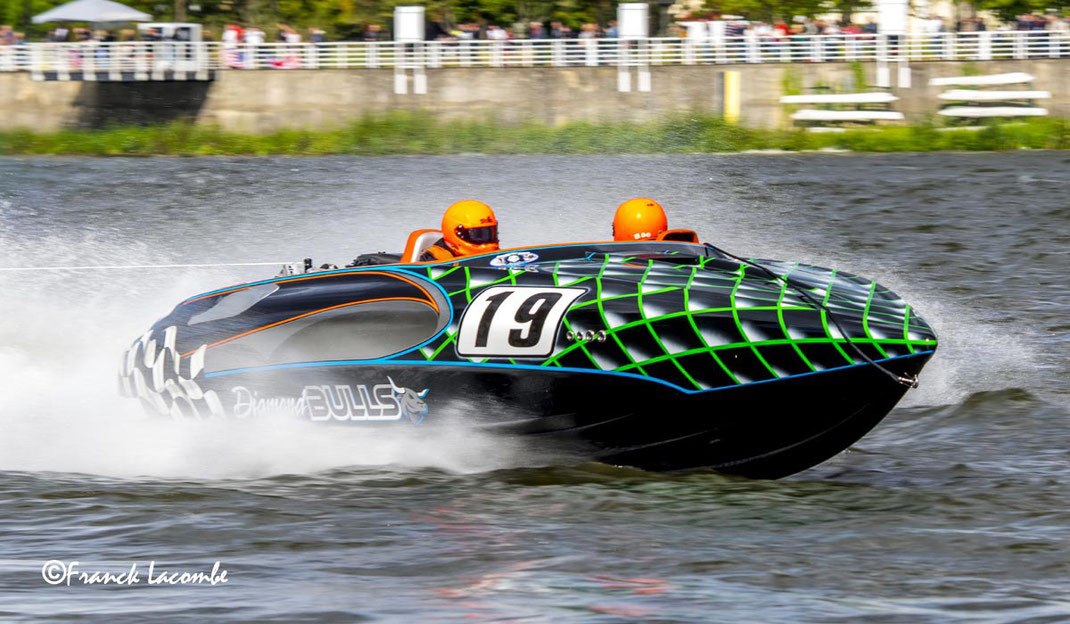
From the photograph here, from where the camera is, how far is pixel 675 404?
7023 millimetres

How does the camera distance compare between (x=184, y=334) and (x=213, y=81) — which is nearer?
(x=184, y=334)

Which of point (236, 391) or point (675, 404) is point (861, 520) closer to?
point (675, 404)

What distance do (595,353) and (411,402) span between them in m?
1.00

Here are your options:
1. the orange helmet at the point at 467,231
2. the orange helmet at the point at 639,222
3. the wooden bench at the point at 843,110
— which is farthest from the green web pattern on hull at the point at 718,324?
the wooden bench at the point at 843,110

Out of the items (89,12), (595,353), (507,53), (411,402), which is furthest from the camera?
(507,53)

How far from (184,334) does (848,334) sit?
351cm

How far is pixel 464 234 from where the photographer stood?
25.8 feet

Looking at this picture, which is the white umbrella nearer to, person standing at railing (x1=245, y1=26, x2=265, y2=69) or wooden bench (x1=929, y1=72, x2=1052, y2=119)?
person standing at railing (x1=245, y1=26, x2=265, y2=69)

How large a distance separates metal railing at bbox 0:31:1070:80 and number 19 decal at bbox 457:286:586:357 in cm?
2827

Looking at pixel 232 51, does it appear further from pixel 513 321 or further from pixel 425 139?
pixel 513 321

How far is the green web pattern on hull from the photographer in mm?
6762

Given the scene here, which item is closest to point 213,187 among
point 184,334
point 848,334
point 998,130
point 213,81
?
point 213,81

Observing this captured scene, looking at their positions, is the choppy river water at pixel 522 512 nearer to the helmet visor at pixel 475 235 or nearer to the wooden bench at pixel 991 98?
the helmet visor at pixel 475 235

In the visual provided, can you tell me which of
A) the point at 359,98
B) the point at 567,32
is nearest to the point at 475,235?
the point at 359,98
